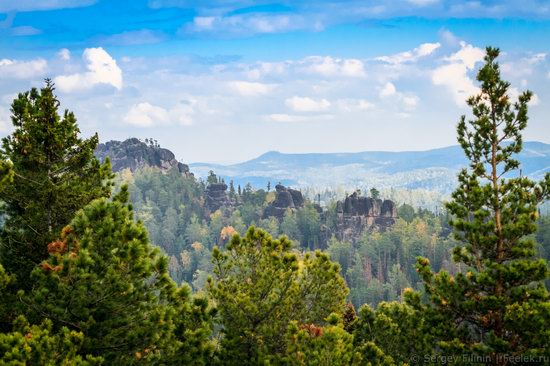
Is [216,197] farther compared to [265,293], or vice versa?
[216,197]

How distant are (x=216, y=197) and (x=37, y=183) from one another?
170 m

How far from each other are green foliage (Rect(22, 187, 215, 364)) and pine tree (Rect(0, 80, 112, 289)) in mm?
1665

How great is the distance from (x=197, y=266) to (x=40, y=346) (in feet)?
465

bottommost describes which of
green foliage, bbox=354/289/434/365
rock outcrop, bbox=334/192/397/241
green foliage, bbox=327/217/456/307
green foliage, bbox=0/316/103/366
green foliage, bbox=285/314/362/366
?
green foliage, bbox=327/217/456/307

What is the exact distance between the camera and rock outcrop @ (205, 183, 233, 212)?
598 ft

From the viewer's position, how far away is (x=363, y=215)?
145250mm

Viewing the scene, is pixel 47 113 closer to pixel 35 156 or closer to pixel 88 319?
pixel 35 156

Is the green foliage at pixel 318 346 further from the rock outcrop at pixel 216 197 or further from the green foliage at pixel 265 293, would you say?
the rock outcrop at pixel 216 197

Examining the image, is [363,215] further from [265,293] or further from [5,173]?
[5,173]

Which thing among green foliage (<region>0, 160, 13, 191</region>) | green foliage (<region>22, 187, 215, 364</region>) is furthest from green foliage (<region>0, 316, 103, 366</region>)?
green foliage (<region>0, 160, 13, 191</region>)

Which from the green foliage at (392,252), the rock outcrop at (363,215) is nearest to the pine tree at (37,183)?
the green foliage at (392,252)

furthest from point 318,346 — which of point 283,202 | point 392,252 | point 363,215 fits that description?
point 283,202

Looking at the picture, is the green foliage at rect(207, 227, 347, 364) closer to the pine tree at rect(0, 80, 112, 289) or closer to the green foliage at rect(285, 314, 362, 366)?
the green foliage at rect(285, 314, 362, 366)

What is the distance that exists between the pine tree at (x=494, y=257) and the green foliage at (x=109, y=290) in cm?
711
